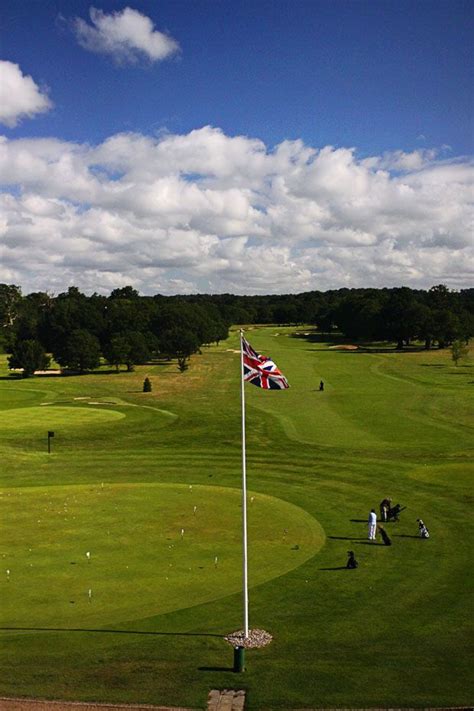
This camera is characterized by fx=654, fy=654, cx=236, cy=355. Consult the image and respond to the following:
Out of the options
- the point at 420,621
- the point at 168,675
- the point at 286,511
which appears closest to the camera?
the point at 168,675

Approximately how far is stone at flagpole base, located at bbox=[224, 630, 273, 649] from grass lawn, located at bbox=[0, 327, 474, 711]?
39cm

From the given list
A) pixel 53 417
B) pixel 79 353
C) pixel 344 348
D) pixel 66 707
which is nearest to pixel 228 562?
pixel 66 707

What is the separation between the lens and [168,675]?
758 inches

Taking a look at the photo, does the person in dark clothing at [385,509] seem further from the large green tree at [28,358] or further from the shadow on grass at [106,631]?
the large green tree at [28,358]

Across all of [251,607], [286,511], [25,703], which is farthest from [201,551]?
[25,703]

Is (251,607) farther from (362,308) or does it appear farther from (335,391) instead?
(362,308)

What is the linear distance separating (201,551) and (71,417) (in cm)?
4405

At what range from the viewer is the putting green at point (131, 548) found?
2419cm

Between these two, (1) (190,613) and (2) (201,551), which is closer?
(1) (190,613)

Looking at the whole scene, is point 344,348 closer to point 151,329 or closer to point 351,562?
point 151,329

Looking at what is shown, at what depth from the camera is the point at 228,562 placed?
93.3ft

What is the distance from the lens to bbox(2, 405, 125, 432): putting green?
65.2 metres

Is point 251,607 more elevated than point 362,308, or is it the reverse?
point 362,308

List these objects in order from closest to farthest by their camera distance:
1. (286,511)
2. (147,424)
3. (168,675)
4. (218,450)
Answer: (168,675) → (286,511) → (218,450) → (147,424)
